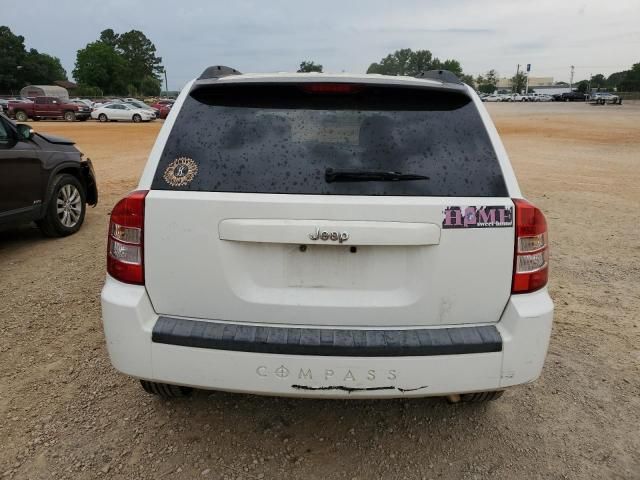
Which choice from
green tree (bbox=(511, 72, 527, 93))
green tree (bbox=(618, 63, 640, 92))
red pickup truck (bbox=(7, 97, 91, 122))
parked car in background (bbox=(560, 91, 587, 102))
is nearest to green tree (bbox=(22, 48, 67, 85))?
red pickup truck (bbox=(7, 97, 91, 122))

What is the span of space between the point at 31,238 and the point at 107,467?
192 inches

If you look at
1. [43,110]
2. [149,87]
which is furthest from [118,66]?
[43,110]

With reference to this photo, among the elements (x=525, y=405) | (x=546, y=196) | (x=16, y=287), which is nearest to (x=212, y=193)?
(x=525, y=405)

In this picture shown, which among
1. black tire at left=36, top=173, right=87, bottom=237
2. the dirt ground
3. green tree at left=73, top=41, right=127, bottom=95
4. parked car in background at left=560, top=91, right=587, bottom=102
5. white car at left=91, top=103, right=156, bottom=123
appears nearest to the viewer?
the dirt ground

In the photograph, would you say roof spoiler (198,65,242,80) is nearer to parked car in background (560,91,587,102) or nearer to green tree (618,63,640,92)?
parked car in background (560,91,587,102)

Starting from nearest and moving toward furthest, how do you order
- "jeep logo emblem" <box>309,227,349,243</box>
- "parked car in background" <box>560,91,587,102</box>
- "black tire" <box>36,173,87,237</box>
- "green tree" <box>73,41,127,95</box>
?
"jeep logo emblem" <box>309,227,349,243</box> → "black tire" <box>36,173,87,237</box> → "parked car in background" <box>560,91,587,102</box> → "green tree" <box>73,41,127,95</box>

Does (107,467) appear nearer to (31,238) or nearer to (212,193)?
(212,193)

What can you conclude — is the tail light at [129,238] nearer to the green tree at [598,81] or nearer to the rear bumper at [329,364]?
the rear bumper at [329,364]

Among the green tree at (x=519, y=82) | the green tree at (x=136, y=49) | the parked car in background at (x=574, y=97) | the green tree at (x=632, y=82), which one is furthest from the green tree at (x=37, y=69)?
the green tree at (x=632, y=82)

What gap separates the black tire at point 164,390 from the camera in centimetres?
275

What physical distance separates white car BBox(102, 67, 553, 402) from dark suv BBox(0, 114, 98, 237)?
3990 millimetres

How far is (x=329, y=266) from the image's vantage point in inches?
88.4

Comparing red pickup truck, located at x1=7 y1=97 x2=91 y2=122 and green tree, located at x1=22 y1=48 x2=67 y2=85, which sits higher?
green tree, located at x1=22 y1=48 x2=67 y2=85

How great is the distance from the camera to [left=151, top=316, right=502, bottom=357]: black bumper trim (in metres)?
2.19
